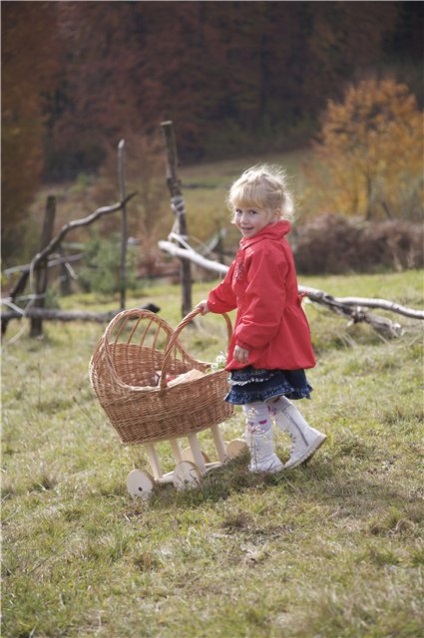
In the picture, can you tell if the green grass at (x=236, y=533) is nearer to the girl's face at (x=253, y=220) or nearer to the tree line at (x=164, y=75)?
the girl's face at (x=253, y=220)

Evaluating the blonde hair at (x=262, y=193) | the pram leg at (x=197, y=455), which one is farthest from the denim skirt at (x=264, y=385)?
the blonde hair at (x=262, y=193)

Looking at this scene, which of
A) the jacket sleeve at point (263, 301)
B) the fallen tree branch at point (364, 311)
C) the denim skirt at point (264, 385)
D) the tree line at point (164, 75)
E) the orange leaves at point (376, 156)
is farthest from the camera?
the tree line at point (164, 75)

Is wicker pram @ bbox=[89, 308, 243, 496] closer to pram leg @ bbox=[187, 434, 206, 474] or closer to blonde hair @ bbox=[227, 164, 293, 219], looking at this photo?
pram leg @ bbox=[187, 434, 206, 474]

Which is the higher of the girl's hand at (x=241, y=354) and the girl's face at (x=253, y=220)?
the girl's face at (x=253, y=220)

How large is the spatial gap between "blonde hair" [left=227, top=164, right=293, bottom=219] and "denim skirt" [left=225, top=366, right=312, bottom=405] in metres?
0.87

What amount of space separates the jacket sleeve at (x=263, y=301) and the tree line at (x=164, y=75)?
61.1 feet

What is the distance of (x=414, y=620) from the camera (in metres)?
→ 3.40

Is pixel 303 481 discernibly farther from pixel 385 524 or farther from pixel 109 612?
pixel 109 612

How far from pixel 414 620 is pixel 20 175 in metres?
21.3

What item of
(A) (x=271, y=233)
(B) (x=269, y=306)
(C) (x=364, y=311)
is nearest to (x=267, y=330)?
(B) (x=269, y=306)

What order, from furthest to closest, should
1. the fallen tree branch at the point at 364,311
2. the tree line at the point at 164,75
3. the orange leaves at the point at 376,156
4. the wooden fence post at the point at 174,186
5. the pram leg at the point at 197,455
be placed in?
the tree line at the point at 164,75 < the orange leaves at the point at 376,156 < the wooden fence post at the point at 174,186 < the fallen tree branch at the point at 364,311 < the pram leg at the point at 197,455

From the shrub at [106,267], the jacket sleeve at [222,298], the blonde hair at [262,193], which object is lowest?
the shrub at [106,267]

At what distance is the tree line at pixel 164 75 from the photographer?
79.6ft

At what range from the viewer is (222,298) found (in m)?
5.56
